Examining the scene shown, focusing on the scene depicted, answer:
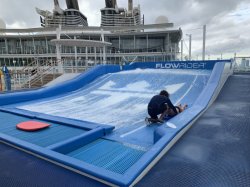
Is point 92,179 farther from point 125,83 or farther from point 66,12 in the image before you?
point 66,12

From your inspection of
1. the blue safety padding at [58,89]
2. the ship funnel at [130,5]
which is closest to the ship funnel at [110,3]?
the ship funnel at [130,5]

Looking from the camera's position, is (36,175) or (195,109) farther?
(195,109)

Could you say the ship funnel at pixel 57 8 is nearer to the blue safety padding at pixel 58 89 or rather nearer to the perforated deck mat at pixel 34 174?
the blue safety padding at pixel 58 89

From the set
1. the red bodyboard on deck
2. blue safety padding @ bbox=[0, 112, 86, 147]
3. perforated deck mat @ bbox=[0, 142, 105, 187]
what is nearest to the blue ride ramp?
perforated deck mat @ bbox=[0, 142, 105, 187]

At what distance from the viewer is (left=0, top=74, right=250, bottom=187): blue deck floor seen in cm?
224

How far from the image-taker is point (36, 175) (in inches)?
94.7

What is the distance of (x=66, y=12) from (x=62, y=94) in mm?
47025

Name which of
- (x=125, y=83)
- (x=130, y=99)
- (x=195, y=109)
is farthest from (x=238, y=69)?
(x=195, y=109)

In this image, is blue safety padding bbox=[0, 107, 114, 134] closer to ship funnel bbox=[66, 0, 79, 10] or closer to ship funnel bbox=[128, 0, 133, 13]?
ship funnel bbox=[66, 0, 79, 10]

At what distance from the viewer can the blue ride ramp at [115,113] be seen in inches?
110

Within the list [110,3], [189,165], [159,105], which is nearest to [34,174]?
[189,165]

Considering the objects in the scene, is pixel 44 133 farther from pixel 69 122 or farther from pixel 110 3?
pixel 110 3

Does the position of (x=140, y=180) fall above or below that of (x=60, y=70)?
below

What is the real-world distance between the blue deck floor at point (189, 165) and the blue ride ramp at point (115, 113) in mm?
138
